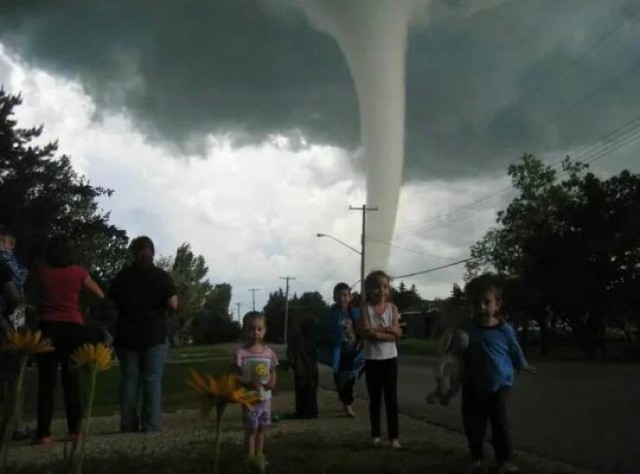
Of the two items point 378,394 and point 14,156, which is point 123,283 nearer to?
point 378,394

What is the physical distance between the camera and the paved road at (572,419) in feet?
20.0

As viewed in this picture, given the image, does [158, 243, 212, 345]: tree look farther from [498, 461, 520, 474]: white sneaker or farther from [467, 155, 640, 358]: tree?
[498, 461, 520, 474]: white sneaker

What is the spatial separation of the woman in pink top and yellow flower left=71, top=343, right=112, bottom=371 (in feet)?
14.3

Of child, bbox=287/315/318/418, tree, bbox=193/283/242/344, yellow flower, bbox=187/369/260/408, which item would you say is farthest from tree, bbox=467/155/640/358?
tree, bbox=193/283/242/344

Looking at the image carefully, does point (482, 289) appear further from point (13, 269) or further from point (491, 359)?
point (13, 269)

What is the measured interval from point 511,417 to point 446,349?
3.87 m

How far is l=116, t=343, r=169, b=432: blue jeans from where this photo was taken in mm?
7094

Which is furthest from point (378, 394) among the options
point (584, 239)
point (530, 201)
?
point (530, 201)

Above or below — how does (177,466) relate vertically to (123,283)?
below

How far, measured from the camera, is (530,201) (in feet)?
195

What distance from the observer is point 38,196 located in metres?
37.8

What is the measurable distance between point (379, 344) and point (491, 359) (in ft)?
4.17

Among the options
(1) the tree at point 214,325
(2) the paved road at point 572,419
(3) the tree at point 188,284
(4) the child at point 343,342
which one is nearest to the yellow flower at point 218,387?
(2) the paved road at point 572,419

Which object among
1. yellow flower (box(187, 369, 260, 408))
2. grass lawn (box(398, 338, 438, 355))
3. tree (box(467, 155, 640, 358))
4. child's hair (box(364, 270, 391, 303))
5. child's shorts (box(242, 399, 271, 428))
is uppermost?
tree (box(467, 155, 640, 358))
